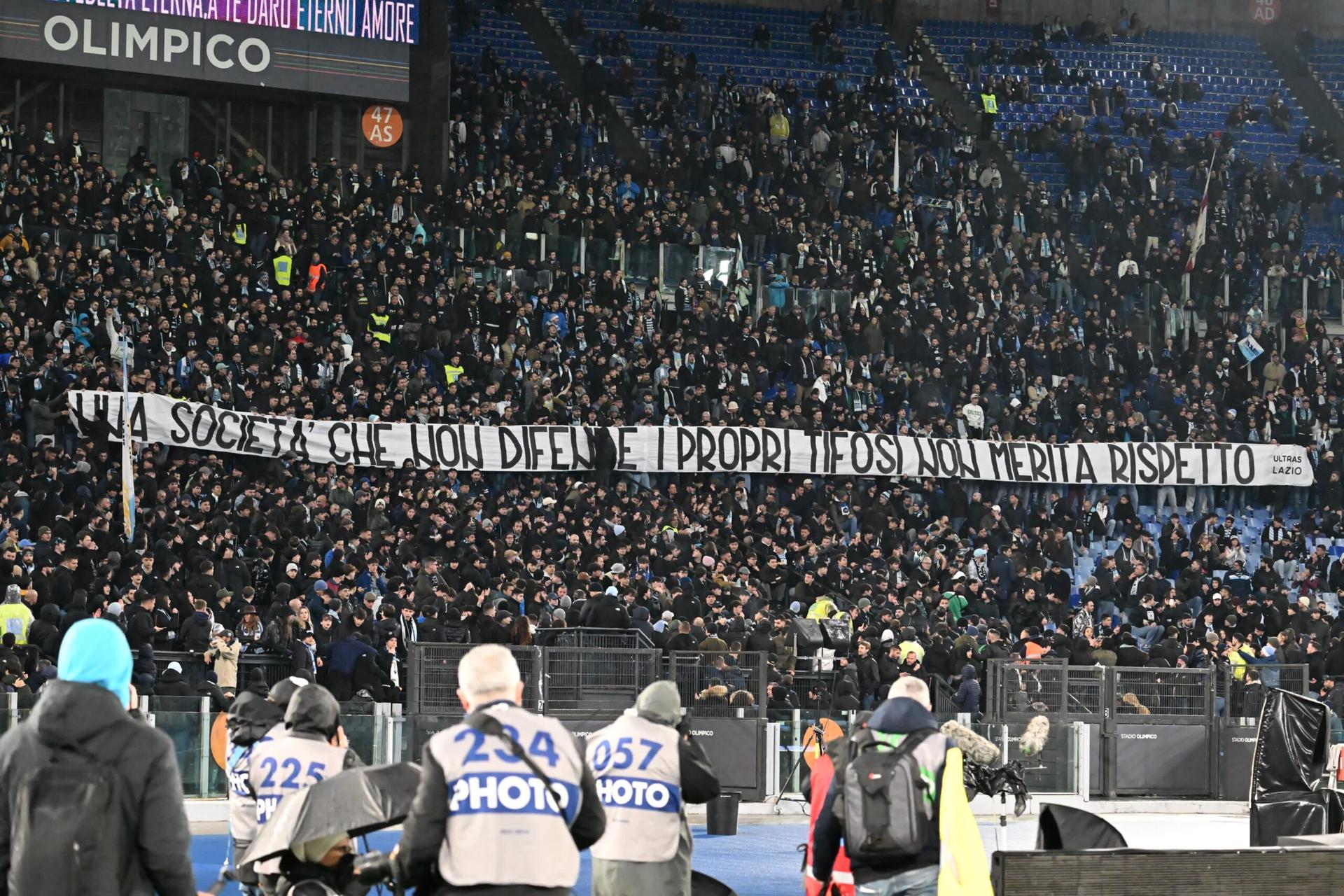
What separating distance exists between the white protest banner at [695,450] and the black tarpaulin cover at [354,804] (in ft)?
62.8

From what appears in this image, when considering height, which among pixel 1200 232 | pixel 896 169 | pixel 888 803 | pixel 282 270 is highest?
pixel 896 169

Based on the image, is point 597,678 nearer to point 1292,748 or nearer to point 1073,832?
point 1292,748

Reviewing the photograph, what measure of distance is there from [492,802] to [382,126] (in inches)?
1261

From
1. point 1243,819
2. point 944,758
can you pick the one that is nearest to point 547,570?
point 1243,819

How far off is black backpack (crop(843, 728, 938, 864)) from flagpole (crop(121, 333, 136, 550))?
16.7m

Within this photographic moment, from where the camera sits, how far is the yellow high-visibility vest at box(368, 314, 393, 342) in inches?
1216

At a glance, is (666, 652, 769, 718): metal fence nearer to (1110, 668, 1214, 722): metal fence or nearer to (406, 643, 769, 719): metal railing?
(406, 643, 769, 719): metal railing

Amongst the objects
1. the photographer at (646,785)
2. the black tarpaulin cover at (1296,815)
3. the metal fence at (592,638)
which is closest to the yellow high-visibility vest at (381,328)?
the metal fence at (592,638)

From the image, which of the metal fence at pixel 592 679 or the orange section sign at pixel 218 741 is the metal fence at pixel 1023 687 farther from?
the orange section sign at pixel 218 741

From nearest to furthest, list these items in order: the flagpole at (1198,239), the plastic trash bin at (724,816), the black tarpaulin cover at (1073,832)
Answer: the black tarpaulin cover at (1073,832)
the plastic trash bin at (724,816)
the flagpole at (1198,239)

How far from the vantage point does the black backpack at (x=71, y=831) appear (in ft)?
20.2

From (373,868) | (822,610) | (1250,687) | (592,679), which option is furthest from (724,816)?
(373,868)

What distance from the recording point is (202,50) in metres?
35.3

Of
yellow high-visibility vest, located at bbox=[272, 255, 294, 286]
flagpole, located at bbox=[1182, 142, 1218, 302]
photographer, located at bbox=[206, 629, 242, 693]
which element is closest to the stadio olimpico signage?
yellow high-visibility vest, located at bbox=[272, 255, 294, 286]
